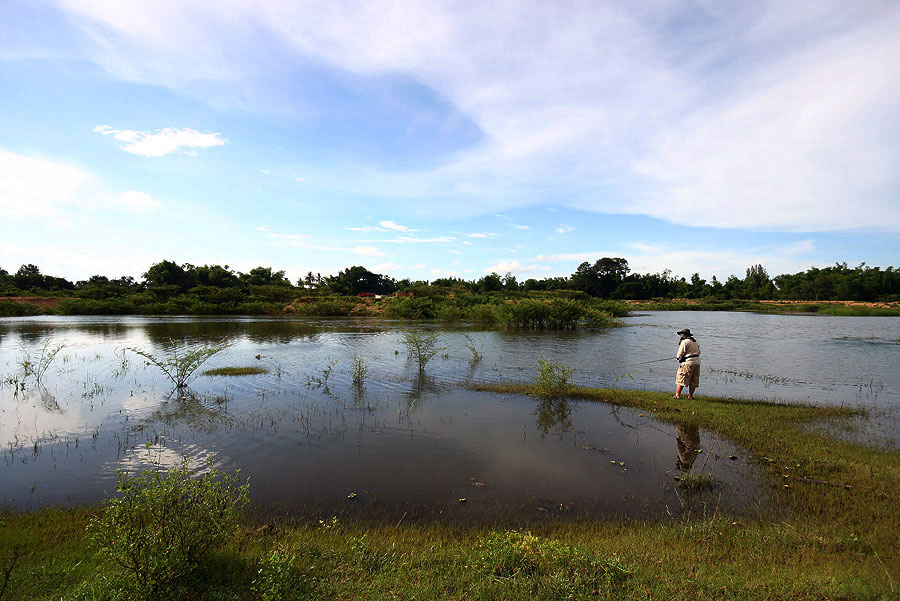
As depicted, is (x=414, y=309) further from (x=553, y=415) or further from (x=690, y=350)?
(x=553, y=415)

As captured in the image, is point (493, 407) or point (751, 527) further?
point (493, 407)

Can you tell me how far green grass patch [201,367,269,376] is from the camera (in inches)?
706

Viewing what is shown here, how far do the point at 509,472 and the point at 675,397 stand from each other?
806cm

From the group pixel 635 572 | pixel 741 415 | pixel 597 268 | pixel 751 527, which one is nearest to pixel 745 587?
pixel 635 572

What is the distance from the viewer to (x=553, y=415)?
1236cm

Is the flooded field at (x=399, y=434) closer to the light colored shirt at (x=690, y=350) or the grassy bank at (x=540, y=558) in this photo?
the grassy bank at (x=540, y=558)

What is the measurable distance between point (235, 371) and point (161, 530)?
1540 cm

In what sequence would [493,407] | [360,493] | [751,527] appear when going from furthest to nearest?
[493,407] < [360,493] < [751,527]

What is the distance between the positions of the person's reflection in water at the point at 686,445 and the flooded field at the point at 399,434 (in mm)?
54

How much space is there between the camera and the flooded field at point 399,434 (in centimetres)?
749

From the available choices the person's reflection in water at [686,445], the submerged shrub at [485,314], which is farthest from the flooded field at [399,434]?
the submerged shrub at [485,314]

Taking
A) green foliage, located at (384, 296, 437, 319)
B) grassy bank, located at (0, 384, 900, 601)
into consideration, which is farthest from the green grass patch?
green foliage, located at (384, 296, 437, 319)

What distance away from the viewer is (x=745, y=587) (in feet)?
14.4

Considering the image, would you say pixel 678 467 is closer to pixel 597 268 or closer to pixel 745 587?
pixel 745 587
